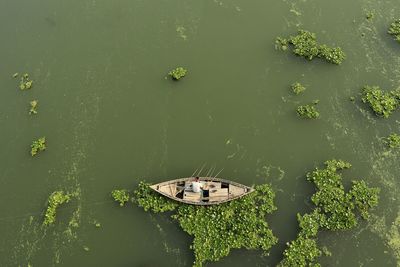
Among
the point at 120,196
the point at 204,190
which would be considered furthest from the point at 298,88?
the point at 120,196

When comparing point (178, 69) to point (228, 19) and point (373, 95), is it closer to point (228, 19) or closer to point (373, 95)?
point (228, 19)

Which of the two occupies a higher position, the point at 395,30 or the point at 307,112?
the point at 395,30

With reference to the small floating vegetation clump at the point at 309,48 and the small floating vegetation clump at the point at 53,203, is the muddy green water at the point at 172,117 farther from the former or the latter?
the small floating vegetation clump at the point at 309,48

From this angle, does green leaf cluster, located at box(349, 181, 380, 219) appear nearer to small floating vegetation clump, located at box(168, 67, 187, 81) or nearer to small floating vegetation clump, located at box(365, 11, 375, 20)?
small floating vegetation clump, located at box(168, 67, 187, 81)

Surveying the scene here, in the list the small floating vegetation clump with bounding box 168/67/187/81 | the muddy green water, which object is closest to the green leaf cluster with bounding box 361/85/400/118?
the muddy green water

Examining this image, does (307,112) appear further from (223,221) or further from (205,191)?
(223,221)

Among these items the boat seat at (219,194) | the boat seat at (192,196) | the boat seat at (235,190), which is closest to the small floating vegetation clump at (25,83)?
the boat seat at (192,196)
